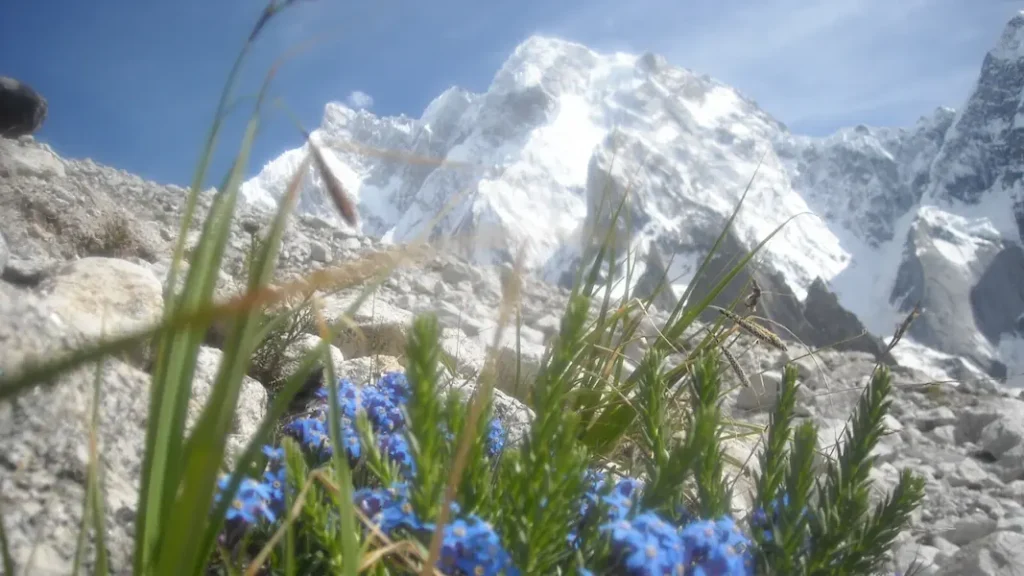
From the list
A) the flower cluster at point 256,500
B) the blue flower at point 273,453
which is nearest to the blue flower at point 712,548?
the flower cluster at point 256,500

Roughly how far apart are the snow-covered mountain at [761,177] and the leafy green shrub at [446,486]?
319 ft

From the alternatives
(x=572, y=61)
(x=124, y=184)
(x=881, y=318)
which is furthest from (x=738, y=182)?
(x=124, y=184)

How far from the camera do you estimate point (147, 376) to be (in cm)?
201

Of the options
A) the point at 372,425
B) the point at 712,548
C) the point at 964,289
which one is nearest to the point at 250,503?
the point at 372,425

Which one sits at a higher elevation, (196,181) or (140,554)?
(196,181)

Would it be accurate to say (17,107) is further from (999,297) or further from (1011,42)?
(1011,42)

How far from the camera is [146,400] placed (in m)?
1.86

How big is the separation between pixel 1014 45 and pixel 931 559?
180 metres

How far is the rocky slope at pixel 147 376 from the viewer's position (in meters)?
1.48

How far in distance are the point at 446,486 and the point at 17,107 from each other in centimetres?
1071

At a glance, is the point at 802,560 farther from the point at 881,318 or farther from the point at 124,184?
the point at 881,318

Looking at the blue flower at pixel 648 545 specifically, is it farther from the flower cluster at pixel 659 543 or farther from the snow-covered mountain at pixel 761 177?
the snow-covered mountain at pixel 761 177

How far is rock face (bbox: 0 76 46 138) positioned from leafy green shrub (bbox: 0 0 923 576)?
32.3 ft

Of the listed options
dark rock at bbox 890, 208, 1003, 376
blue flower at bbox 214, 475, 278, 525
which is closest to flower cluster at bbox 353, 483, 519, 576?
blue flower at bbox 214, 475, 278, 525
